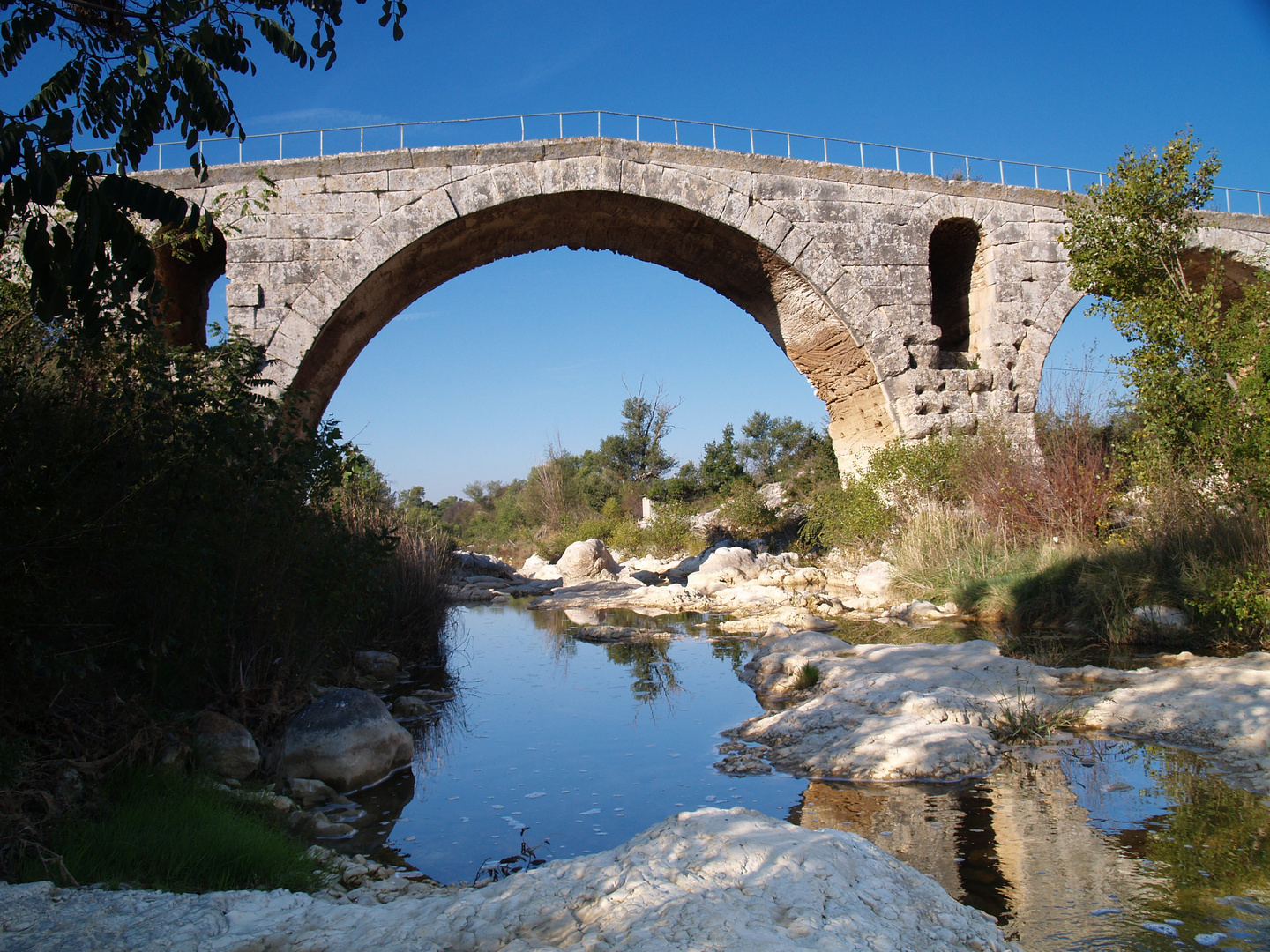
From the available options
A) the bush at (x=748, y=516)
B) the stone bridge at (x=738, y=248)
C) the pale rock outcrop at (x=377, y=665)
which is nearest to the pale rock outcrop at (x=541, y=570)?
the bush at (x=748, y=516)

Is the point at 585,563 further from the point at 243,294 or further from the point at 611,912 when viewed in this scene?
the point at 611,912

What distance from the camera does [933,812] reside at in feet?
9.93

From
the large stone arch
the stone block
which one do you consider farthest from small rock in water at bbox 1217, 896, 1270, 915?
the stone block

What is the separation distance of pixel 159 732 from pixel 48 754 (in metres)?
Result: 0.37

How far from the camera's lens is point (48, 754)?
9.02 feet

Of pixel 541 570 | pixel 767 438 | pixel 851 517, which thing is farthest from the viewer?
pixel 767 438

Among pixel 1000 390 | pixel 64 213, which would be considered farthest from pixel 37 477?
pixel 1000 390

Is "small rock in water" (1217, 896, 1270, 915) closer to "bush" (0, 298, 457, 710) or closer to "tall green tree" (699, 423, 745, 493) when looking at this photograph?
"bush" (0, 298, 457, 710)

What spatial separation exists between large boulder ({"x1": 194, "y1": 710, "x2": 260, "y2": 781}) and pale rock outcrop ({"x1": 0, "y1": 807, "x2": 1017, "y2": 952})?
140 centimetres

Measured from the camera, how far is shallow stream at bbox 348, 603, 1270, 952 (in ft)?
7.39

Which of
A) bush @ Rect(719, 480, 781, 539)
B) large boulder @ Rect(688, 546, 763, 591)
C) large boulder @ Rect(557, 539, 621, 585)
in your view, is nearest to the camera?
large boulder @ Rect(688, 546, 763, 591)

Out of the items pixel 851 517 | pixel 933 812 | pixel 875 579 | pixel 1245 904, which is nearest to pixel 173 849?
pixel 933 812

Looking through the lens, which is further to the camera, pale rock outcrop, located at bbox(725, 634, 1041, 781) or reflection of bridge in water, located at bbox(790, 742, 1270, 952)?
pale rock outcrop, located at bbox(725, 634, 1041, 781)

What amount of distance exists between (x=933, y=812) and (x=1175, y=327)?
16.7ft
